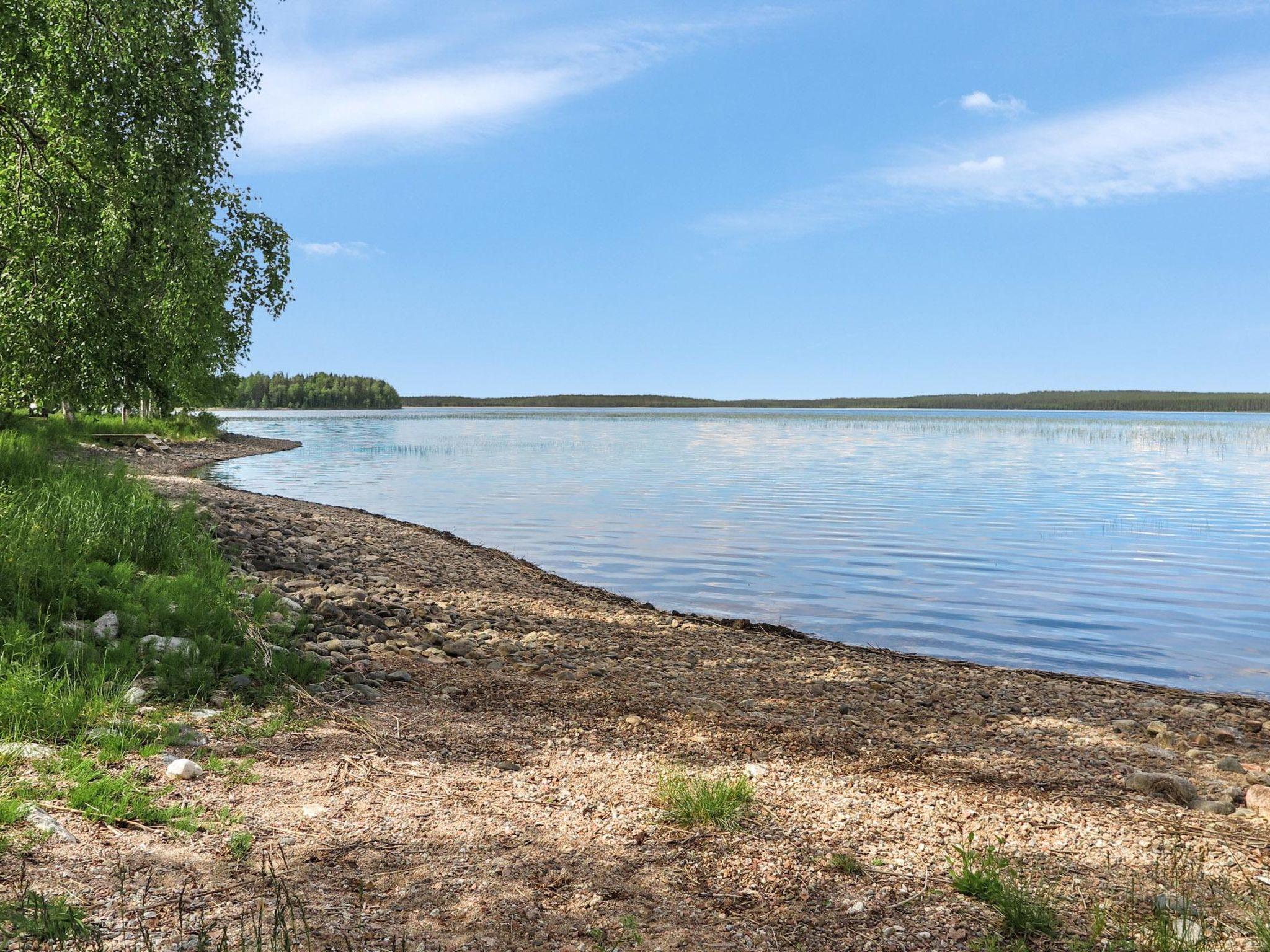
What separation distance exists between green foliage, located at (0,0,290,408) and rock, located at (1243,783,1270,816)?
65.2 feet

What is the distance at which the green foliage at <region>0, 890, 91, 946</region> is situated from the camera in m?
3.69

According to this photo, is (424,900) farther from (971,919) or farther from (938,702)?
(938,702)

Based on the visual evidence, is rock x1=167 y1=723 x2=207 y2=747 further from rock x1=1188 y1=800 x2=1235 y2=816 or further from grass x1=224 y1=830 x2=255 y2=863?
rock x1=1188 y1=800 x2=1235 y2=816

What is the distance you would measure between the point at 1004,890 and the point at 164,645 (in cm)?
709

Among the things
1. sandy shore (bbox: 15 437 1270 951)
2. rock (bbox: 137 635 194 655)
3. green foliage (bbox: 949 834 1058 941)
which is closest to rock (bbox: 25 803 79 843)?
sandy shore (bbox: 15 437 1270 951)

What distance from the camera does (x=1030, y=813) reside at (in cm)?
562

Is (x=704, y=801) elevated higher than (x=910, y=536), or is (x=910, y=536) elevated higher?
(x=704, y=801)

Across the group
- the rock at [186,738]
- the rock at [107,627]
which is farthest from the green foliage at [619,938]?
the rock at [107,627]

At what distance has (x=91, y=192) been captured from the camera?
17.8 meters

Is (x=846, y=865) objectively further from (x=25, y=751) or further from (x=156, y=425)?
(x=156, y=425)

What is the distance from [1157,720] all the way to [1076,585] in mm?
8868

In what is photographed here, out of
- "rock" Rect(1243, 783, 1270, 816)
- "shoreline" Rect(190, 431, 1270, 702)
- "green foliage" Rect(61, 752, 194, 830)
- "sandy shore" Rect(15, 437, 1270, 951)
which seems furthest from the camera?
"shoreline" Rect(190, 431, 1270, 702)

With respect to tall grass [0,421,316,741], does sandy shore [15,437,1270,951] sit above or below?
below

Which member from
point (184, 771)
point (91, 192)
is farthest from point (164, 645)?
point (91, 192)
